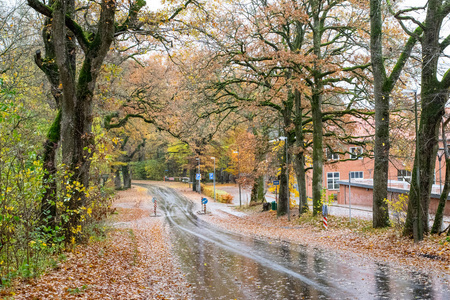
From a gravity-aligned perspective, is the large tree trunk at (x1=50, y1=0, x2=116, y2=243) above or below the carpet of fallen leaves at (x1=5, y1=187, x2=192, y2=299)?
above

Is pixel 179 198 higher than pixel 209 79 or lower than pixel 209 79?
lower

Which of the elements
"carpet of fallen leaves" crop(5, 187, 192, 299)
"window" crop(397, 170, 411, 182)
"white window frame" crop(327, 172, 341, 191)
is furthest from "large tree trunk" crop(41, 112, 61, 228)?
"white window frame" crop(327, 172, 341, 191)

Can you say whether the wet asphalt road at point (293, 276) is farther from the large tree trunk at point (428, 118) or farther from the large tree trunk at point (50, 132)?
→ the large tree trunk at point (50, 132)

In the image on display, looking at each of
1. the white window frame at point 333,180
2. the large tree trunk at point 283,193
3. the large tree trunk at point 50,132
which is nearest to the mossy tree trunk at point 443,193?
the large tree trunk at point 50,132

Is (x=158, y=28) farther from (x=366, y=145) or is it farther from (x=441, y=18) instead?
(x=366, y=145)

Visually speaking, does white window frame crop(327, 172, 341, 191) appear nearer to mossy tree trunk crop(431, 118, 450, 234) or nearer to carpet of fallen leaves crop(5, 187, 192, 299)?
mossy tree trunk crop(431, 118, 450, 234)

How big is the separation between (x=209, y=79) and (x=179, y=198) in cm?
2984

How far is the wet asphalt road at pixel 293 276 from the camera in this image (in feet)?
25.0

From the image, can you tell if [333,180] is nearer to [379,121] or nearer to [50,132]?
[379,121]

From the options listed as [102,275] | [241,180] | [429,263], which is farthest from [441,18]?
[241,180]


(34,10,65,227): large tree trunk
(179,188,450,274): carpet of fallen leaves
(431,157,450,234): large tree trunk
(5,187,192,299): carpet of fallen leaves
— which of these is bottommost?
(179,188,450,274): carpet of fallen leaves

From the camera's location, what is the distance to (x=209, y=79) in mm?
20844

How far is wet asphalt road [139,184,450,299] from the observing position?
763 centimetres

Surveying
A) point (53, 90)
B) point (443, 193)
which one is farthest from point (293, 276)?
point (53, 90)
